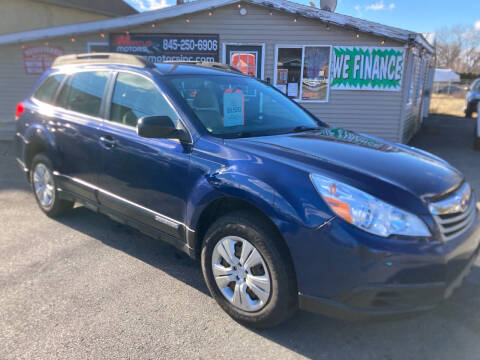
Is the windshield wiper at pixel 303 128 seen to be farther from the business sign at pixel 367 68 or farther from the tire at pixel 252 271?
the business sign at pixel 367 68

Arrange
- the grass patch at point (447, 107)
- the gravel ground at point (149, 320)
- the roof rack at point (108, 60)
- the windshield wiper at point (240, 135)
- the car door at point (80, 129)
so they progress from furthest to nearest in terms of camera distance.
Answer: the grass patch at point (447, 107) < the car door at point (80, 129) < the roof rack at point (108, 60) < the windshield wiper at point (240, 135) < the gravel ground at point (149, 320)

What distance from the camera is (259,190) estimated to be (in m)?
2.51

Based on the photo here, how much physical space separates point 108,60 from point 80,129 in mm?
747

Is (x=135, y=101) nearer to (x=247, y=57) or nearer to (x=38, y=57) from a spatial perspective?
(x=247, y=57)

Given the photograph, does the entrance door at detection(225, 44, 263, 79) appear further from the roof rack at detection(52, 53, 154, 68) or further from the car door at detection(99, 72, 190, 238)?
the car door at detection(99, 72, 190, 238)

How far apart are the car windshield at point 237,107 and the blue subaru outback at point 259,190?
2 centimetres

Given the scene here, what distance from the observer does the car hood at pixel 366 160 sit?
2428 mm

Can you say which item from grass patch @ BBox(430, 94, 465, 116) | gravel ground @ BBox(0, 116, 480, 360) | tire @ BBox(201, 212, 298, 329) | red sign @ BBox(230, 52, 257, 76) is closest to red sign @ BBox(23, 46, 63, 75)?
red sign @ BBox(230, 52, 257, 76)

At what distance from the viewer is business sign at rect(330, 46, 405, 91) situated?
29.9ft

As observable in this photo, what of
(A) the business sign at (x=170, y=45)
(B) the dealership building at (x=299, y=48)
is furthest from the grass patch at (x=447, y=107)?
(A) the business sign at (x=170, y=45)

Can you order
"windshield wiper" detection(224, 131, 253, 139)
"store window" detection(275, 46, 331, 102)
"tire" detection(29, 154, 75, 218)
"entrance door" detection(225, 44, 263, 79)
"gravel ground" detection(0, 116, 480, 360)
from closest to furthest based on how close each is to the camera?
"gravel ground" detection(0, 116, 480, 360), "windshield wiper" detection(224, 131, 253, 139), "tire" detection(29, 154, 75, 218), "store window" detection(275, 46, 331, 102), "entrance door" detection(225, 44, 263, 79)

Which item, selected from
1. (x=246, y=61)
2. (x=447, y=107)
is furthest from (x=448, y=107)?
(x=246, y=61)

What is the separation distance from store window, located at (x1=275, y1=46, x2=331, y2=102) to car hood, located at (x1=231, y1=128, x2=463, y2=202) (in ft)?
22.2

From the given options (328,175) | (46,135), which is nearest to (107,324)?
(328,175)
